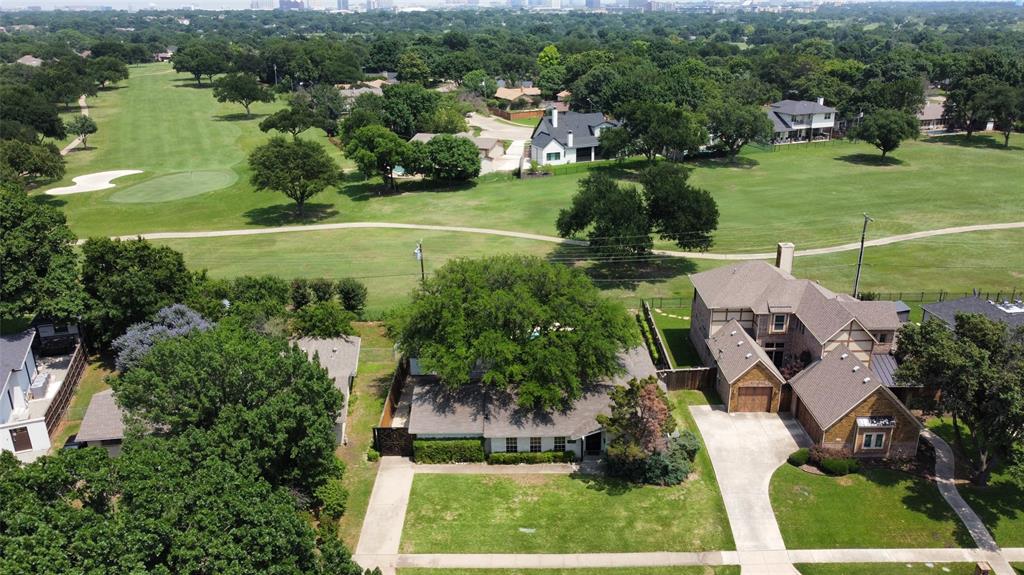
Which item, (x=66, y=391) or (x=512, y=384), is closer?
(x=512, y=384)

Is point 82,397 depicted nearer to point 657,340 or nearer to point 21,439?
point 21,439

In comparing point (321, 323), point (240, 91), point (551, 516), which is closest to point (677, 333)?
point (551, 516)

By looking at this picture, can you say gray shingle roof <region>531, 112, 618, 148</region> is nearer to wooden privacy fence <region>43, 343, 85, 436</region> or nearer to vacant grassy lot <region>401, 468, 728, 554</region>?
wooden privacy fence <region>43, 343, 85, 436</region>

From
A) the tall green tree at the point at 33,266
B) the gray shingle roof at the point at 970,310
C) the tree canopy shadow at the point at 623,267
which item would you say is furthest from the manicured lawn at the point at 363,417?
the gray shingle roof at the point at 970,310

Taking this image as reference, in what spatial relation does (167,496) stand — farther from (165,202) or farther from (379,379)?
(165,202)

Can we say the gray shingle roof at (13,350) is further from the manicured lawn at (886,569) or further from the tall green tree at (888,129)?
the tall green tree at (888,129)

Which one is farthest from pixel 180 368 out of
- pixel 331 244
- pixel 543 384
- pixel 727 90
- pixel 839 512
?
pixel 727 90
